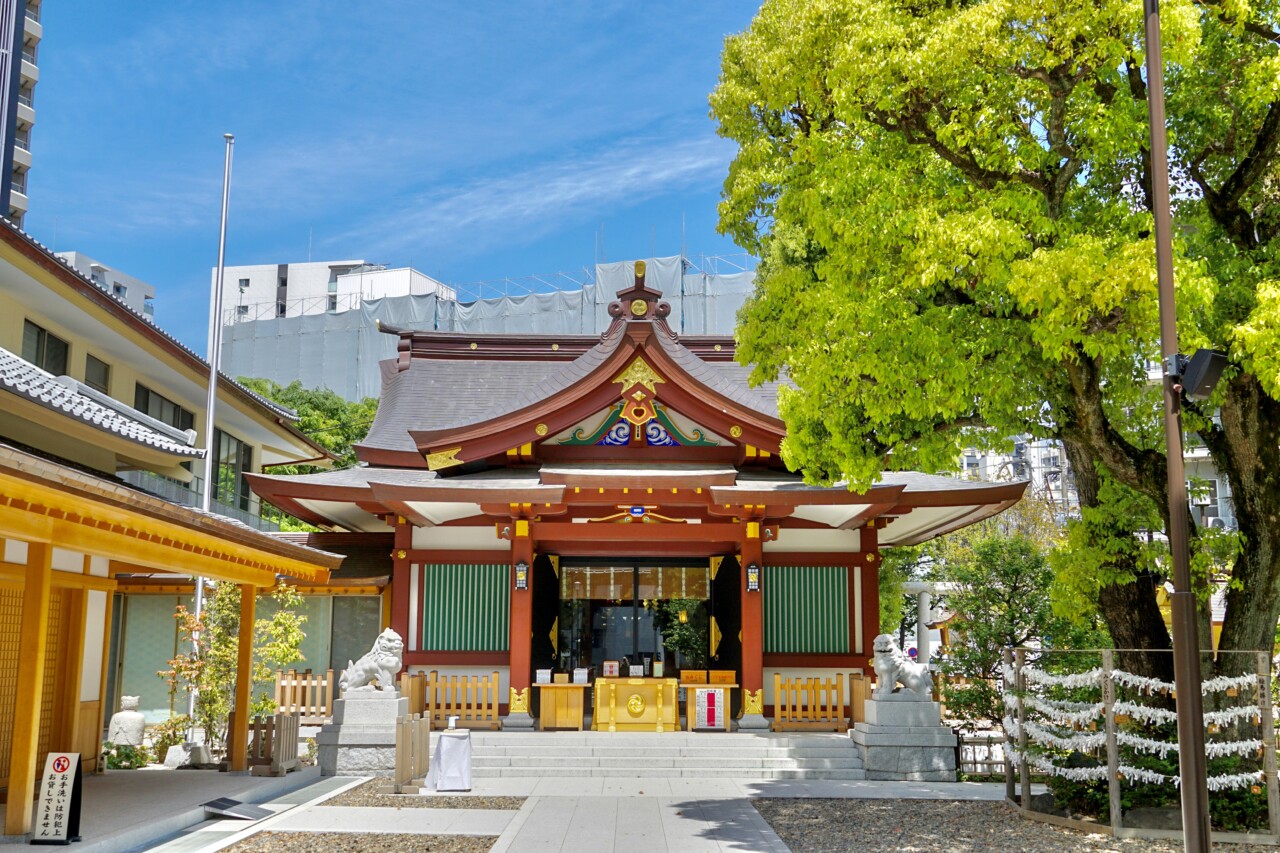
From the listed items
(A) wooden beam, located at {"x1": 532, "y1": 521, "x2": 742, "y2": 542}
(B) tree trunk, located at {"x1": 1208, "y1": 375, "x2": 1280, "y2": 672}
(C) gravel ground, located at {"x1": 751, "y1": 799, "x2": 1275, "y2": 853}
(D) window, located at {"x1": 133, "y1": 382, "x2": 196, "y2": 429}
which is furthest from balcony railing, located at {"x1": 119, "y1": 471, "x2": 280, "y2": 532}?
(B) tree trunk, located at {"x1": 1208, "y1": 375, "x2": 1280, "y2": 672}

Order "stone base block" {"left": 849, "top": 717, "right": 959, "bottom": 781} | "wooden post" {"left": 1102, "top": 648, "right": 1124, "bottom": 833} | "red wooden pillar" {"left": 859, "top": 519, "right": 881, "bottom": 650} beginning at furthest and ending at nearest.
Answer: "red wooden pillar" {"left": 859, "top": 519, "right": 881, "bottom": 650} < "stone base block" {"left": 849, "top": 717, "right": 959, "bottom": 781} < "wooden post" {"left": 1102, "top": 648, "right": 1124, "bottom": 833}

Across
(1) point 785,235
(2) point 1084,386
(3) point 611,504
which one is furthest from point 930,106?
(3) point 611,504

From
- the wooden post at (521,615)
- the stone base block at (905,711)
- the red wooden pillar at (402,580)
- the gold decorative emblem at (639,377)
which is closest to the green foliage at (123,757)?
the red wooden pillar at (402,580)

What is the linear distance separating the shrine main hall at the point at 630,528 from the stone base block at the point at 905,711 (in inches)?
98.1

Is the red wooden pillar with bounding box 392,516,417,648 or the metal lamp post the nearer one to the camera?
the metal lamp post

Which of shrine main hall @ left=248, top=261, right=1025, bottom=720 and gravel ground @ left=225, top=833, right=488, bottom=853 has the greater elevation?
shrine main hall @ left=248, top=261, right=1025, bottom=720

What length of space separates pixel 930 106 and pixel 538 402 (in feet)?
27.3

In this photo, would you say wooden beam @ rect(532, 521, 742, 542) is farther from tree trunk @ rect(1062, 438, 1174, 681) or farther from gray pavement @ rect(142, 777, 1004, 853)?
tree trunk @ rect(1062, 438, 1174, 681)

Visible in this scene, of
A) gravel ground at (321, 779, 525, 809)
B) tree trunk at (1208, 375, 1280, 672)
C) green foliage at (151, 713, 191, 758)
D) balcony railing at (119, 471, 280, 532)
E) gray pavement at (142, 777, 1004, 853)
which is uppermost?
balcony railing at (119, 471, 280, 532)

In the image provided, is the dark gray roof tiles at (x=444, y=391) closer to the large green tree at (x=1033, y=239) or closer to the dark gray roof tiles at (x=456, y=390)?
the dark gray roof tiles at (x=456, y=390)

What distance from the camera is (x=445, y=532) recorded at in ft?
57.7

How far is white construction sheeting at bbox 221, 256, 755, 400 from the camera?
53.7 metres

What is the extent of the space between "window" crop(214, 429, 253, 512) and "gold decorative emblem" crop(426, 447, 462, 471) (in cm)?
1031

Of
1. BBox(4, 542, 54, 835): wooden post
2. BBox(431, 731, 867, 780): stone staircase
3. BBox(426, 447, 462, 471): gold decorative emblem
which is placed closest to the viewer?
BBox(4, 542, 54, 835): wooden post
